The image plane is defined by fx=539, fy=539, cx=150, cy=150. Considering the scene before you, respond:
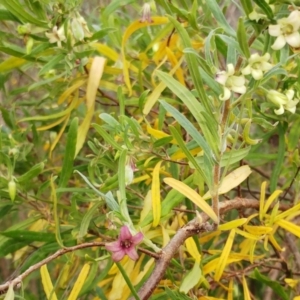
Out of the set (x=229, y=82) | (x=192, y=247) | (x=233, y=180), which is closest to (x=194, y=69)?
(x=229, y=82)

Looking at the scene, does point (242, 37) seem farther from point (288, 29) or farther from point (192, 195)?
point (192, 195)

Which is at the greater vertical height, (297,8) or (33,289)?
(297,8)

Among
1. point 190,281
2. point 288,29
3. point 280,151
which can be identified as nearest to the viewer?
point 288,29

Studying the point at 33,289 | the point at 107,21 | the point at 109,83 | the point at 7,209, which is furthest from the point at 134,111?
the point at 33,289

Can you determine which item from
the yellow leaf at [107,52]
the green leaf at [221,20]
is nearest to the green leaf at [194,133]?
the green leaf at [221,20]

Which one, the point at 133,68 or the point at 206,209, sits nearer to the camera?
the point at 206,209

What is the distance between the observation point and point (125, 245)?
0.57 metres

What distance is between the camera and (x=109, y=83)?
0.95 metres

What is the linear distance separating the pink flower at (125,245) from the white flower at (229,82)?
0.56 feet

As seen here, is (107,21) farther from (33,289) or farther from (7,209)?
(33,289)

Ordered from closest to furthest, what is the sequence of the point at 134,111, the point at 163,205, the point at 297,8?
the point at 297,8
the point at 163,205
the point at 134,111

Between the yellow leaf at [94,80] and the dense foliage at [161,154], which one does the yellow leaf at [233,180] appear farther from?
the yellow leaf at [94,80]

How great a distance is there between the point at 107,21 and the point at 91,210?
0.33 m

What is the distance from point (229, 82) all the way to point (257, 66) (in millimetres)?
32
